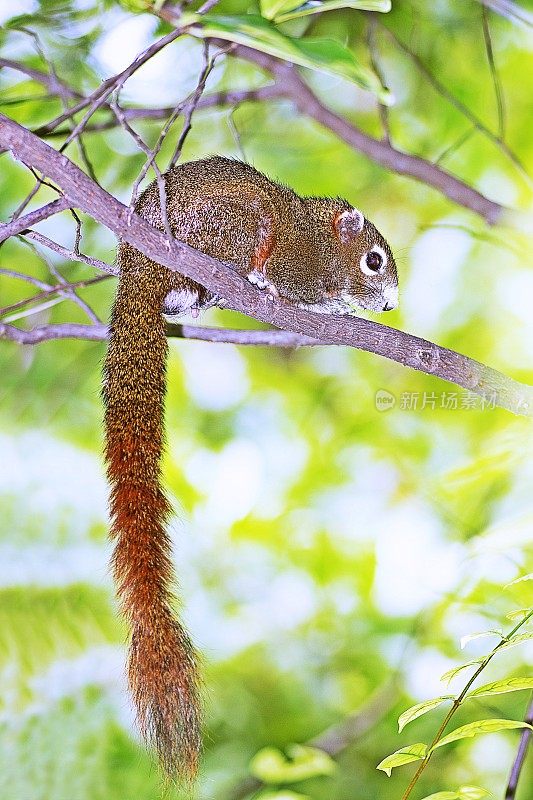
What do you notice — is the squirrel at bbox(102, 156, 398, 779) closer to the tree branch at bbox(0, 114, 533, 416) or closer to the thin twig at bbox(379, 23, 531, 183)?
the tree branch at bbox(0, 114, 533, 416)

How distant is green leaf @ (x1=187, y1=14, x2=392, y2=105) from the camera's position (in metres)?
0.46

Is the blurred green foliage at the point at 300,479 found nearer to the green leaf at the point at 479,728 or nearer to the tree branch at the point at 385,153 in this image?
the tree branch at the point at 385,153

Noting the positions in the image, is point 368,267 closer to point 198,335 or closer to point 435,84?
point 198,335

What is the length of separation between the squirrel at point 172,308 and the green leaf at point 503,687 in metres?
0.31

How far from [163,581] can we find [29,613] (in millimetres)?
951

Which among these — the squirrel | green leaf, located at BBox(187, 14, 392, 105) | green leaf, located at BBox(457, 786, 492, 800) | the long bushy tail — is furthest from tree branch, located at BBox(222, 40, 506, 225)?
green leaf, located at BBox(457, 786, 492, 800)

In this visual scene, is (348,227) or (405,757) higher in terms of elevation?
(348,227)

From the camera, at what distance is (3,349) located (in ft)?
5.90

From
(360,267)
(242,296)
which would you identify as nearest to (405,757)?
(242,296)

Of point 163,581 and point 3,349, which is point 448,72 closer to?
point 3,349

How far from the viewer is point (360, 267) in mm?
1241

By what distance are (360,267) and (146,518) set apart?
600 mm

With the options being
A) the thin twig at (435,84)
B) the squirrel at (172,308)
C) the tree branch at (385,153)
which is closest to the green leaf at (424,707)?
the squirrel at (172,308)

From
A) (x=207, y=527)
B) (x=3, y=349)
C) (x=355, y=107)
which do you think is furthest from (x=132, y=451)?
(x=355, y=107)
